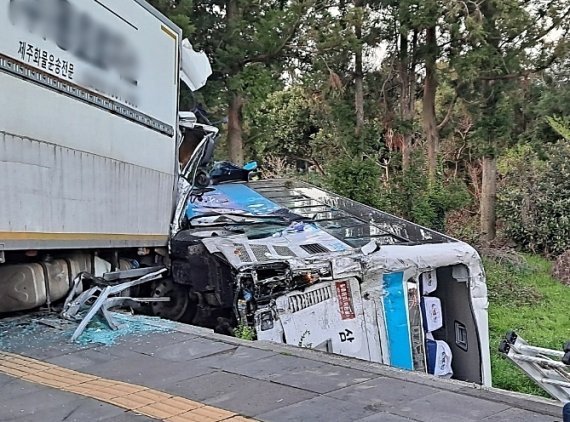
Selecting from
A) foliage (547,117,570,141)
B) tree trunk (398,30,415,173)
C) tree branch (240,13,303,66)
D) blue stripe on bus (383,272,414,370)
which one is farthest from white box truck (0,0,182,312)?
foliage (547,117,570,141)

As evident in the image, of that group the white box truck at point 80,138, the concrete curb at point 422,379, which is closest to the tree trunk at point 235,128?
the white box truck at point 80,138

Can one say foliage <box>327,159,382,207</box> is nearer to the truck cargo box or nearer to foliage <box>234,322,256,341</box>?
the truck cargo box

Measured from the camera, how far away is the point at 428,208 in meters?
15.2

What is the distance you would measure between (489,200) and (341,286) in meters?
12.3

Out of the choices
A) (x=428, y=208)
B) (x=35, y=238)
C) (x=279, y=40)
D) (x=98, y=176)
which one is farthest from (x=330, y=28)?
(x=35, y=238)

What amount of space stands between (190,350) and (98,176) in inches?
75.1

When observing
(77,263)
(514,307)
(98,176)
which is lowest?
(514,307)

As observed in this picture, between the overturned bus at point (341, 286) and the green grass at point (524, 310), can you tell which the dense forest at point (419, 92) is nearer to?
the green grass at point (524, 310)

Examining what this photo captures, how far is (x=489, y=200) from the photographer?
1839cm

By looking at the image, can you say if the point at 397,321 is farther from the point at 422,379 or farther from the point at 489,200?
the point at 489,200

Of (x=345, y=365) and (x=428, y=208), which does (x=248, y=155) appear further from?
(x=345, y=365)

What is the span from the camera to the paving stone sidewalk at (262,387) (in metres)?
3.64

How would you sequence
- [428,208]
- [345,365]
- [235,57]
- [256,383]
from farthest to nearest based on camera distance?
[428,208] < [235,57] < [345,365] < [256,383]

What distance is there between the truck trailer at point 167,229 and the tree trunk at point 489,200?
9.50 metres
